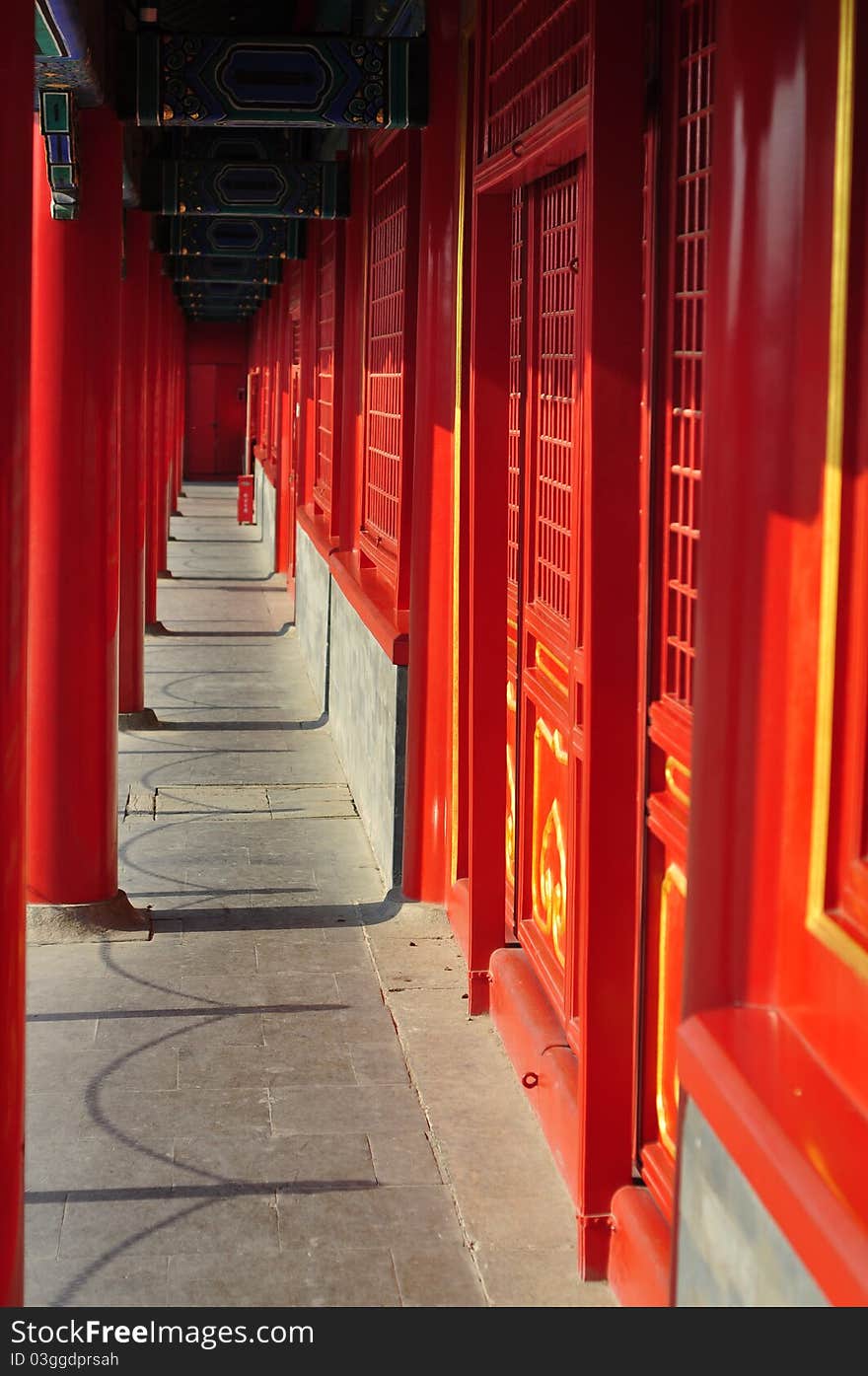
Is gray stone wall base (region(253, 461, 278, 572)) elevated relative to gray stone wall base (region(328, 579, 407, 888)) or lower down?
elevated

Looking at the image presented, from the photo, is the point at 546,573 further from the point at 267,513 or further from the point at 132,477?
the point at 267,513

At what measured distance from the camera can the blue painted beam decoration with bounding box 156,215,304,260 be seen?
12.8 meters

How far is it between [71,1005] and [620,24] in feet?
11.1

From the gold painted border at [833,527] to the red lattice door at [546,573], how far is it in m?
1.63

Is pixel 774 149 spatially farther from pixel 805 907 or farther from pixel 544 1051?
pixel 544 1051

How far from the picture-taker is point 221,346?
120 ft

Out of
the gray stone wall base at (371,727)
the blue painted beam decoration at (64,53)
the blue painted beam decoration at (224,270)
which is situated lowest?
the gray stone wall base at (371,727)

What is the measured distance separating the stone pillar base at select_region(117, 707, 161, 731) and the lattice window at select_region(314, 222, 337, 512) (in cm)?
236

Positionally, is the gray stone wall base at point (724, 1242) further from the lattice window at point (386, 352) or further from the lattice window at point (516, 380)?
the lattice window at point (386, 352)

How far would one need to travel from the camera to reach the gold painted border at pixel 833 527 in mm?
2445

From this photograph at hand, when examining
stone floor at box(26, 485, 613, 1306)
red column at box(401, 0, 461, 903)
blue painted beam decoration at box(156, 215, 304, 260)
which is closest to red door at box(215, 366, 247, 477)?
blue painted beam decoration at box(156, 215, 304, 260)

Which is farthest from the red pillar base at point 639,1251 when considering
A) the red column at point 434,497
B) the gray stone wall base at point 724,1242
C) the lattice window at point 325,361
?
the lattice window at point 325,361

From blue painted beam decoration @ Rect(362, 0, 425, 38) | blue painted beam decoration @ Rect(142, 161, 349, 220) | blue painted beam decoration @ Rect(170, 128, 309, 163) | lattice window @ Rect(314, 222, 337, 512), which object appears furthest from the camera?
lattice window @ Rect(314, 222, 337, 512)

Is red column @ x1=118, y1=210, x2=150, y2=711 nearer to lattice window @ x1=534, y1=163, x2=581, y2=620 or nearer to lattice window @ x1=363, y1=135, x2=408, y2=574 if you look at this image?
lattice window @ x1=363, y1=135, x2=408, y2=574
